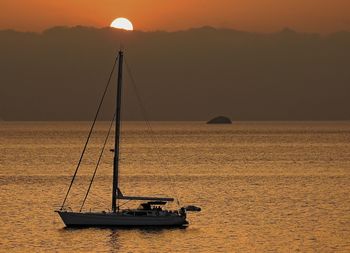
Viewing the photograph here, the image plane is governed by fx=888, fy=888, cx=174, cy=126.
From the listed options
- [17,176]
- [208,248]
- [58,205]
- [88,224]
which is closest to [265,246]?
[208,248]

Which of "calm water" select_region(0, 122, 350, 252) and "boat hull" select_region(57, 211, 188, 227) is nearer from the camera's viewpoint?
"calm water" select_region(0, 122, 350, 252)

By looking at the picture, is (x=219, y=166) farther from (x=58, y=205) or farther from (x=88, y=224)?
(x=88, y=224)

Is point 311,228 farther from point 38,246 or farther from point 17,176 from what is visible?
point 17,176

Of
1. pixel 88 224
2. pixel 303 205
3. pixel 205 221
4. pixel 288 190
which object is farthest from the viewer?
pixel 288 190

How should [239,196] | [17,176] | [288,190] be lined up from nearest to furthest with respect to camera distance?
[239,196], [288,190], [17,176]

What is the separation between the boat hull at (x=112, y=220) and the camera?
68938 mm

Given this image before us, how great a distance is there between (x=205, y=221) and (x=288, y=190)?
3205 centimetres

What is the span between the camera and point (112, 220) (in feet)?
226

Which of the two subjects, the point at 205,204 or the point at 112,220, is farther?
the point at 205,204

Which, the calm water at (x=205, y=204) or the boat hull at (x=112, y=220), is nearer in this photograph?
the calm water at (x=205, y=204)

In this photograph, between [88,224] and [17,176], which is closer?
[88,224]

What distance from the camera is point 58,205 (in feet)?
293

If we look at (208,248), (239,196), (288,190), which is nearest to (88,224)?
(208,248)

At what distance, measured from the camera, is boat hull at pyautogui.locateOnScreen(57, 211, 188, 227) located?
2714 inches
